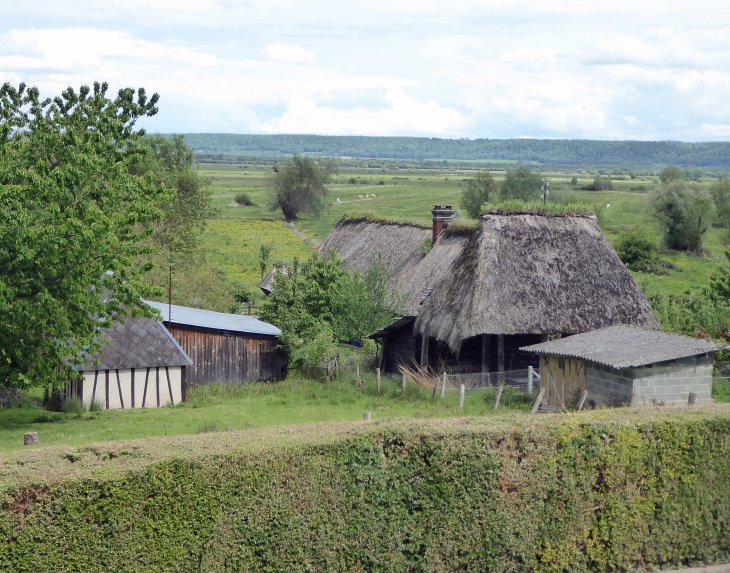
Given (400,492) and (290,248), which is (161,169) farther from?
(400,492)

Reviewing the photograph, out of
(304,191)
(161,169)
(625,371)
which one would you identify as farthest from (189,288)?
(304,191)

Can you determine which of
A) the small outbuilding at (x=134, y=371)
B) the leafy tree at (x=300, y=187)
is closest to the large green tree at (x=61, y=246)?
the small outbuilding at (x=134, y=371)

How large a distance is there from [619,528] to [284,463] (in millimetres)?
4297

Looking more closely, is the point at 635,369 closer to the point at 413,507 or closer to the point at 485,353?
the point at 485,353

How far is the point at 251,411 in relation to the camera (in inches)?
826

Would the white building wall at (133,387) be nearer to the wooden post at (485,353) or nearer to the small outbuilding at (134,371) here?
the small outbuilding at (134,371)

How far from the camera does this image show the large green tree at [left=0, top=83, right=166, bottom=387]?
16.0 m

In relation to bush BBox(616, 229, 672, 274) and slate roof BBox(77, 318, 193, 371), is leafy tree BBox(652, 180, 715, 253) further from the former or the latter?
slate roof BBox(77, 318, 193, 371)

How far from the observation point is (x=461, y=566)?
10.1 metres

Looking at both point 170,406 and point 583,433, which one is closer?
point 583,433

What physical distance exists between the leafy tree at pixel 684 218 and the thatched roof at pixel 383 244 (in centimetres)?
3392

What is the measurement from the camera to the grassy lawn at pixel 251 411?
1816 cm

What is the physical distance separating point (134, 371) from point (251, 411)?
12.8 feet

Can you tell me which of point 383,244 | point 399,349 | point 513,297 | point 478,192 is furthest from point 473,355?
point 478,192
